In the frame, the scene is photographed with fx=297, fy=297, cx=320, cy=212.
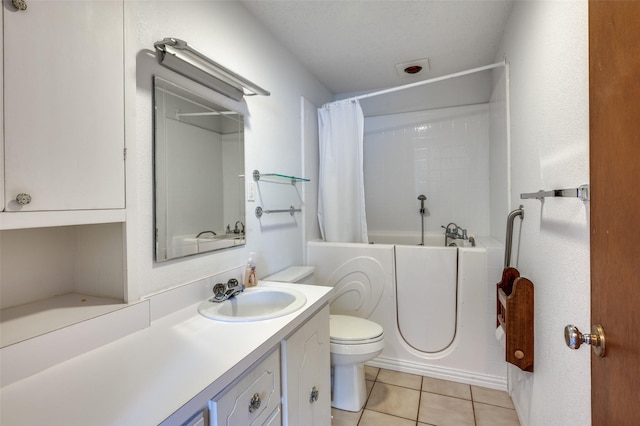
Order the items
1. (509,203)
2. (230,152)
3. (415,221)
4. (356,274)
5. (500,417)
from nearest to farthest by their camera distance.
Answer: (230,152), (500,417), (509,203), (356,274), (415,221)

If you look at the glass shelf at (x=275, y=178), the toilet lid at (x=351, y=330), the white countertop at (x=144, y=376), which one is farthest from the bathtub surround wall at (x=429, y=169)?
the white countertop at (x=144, y=376)

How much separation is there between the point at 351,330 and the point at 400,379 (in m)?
0.66

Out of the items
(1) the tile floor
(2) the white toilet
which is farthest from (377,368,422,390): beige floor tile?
(2) the white toilet

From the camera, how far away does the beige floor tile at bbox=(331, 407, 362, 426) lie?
1709mm

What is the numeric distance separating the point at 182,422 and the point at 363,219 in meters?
2.04

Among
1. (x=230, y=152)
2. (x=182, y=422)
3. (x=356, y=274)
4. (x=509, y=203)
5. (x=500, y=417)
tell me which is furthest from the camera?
(x=356, y=274)

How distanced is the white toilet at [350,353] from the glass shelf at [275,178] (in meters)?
0.63

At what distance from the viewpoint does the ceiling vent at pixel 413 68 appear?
2426mm

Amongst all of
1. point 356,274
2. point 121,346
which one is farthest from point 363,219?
point 121,346

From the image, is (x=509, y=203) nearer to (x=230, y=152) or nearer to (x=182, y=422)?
(x=230, y=152)

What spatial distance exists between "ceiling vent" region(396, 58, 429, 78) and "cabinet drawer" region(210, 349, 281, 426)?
2383 mm

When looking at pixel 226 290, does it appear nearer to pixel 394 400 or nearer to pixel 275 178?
pixel 275 178

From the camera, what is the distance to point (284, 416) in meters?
1.09

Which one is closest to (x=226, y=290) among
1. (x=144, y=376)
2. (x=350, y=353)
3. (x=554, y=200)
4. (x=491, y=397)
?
(x=144, y=376)
